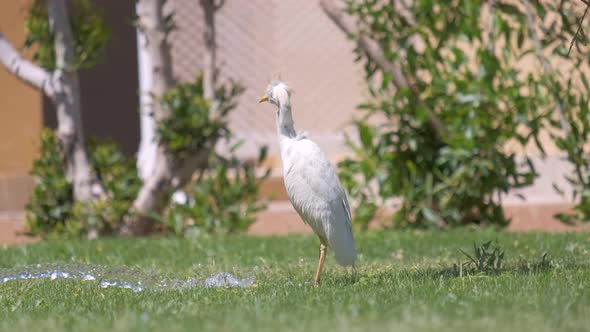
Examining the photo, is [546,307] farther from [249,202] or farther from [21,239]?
[21,239]

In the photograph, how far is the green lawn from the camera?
3961 millimetres

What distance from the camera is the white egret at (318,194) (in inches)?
216

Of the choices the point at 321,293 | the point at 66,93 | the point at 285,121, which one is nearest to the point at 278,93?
the point at 285,121

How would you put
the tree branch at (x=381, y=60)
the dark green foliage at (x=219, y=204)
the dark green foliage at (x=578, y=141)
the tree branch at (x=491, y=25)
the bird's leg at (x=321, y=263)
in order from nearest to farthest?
1. the bird's leg at (x=321, y=263)
2. the dark green foliage at (x=578, y=141)
3. the tree branch at (x=491, y=25)
4. the tree branch at (x=381, y=60)
5. the dark green foliage at (x=219, y=204)

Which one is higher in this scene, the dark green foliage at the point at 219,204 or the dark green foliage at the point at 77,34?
the dark green foliage at the point at 77,34

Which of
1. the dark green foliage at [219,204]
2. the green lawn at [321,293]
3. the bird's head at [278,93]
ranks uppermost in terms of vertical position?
the bird's head at [278,93]

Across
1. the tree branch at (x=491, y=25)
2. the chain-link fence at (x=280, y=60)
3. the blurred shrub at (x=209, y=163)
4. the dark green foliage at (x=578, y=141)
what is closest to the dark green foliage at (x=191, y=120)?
the blurred shrub at (x=209, y=163)

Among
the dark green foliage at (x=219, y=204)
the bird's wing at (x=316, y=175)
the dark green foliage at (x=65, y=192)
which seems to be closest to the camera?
the bird's wing at (x=316, y=175)

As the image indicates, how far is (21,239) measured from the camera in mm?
11383

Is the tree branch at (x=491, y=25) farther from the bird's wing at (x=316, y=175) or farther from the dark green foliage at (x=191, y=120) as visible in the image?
the bird's wing at (x=316, y=175)

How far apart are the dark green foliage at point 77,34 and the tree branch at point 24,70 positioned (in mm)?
104

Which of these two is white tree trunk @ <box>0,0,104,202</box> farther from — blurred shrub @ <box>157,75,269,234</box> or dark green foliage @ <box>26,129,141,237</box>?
blurred shrub @ <box>157,75,269,234</box>

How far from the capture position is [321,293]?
5.01 meters

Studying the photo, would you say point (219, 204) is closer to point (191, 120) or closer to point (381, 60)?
point (191, 120)
